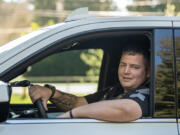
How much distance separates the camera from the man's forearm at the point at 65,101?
10.2 feet

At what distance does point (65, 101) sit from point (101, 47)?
2.30ft

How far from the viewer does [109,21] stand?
2471 mm

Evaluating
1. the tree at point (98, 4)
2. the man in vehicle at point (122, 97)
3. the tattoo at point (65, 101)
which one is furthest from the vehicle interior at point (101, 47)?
the tree at point (98, 4)

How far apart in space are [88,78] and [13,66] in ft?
63.1

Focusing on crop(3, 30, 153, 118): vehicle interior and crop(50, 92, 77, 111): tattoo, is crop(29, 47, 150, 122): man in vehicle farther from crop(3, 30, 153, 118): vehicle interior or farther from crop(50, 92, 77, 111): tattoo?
crop(3, 30, 153, 118): vehicle interior

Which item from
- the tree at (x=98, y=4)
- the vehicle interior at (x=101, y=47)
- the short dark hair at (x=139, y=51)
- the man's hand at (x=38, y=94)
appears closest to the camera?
the vehicle interior at (x=101, y=47)

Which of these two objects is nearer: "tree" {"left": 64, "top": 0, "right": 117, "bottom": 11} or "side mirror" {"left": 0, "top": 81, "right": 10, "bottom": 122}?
"side mirror" {"left": 0, "top": 81, "right": 10, "bottom": 122}

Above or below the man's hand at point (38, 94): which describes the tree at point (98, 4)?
above

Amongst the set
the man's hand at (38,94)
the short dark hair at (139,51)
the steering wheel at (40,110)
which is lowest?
the steering wheel at (40,110)

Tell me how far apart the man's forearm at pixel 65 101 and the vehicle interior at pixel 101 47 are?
28 centimetres

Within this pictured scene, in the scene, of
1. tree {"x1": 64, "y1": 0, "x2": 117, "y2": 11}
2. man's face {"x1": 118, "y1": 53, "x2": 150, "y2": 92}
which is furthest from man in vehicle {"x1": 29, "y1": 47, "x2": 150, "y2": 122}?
tree {"x1": 64, "y1": 0, "x2": 117, "y2": 11}

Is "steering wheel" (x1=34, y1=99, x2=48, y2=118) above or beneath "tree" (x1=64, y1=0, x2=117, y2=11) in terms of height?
beneath

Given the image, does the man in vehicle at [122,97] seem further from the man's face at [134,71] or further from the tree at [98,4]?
the tree at [98,4]

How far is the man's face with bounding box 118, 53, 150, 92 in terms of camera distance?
2.78 meters
